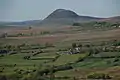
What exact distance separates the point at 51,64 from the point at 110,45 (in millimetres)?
3923

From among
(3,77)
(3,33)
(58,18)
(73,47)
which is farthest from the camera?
(58,18)

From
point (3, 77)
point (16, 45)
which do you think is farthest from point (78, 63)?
point (16, 45)

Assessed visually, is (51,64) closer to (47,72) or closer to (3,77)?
(47,72)

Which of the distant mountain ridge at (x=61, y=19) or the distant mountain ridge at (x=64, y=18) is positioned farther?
the distant mountain ridge at (x=64, y=18)

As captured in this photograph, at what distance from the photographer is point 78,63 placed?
36.4 ft

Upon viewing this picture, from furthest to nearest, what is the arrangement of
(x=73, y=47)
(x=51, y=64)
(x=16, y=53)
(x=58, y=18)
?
1. (x=58, y=18)
2. (x=73, y=47)
3. (x=16, y=53)
4. (x=51, y=64)

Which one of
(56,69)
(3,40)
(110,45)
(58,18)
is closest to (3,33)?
(3,40)

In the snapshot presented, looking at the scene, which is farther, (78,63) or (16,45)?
(16,45)

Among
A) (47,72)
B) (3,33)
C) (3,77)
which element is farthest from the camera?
(3,33)

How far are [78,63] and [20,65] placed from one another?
2.08m

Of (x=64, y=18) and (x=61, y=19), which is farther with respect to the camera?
(x=64, y=18)

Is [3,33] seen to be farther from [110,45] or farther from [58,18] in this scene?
[58,18]

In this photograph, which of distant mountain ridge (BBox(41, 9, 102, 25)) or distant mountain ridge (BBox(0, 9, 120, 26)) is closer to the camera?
distant mountain ridge (BBox(0, 9, 120, 26))

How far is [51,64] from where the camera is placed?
10961mm
